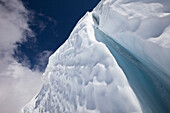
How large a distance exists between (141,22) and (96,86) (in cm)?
116

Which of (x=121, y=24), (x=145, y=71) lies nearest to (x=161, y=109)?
(x=145, y=71)

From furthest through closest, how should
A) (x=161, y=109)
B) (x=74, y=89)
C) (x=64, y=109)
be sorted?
(x=64, y=109) → (x=74, y=89) → (x=161, y=109)

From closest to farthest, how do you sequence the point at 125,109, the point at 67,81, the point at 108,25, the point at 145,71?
the point at 125,109
the point at 145,71
the point at 108,25
the point at 67,81

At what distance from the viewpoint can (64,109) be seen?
8.02 feet

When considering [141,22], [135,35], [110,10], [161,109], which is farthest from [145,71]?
[110,10]

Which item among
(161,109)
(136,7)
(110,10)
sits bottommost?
(161,109)

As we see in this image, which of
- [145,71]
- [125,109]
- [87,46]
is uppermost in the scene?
[87,46]

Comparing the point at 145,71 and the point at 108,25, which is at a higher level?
the point at 108,25

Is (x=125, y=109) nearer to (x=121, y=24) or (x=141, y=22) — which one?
(x=141, y=22)

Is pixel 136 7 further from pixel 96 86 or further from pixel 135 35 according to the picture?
pixel 96 86

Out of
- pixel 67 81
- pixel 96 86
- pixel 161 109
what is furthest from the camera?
pixel 67 81

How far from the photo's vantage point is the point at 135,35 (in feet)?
4.97

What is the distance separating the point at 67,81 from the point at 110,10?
6.28ft

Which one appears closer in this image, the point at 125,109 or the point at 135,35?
the point at 125,109
